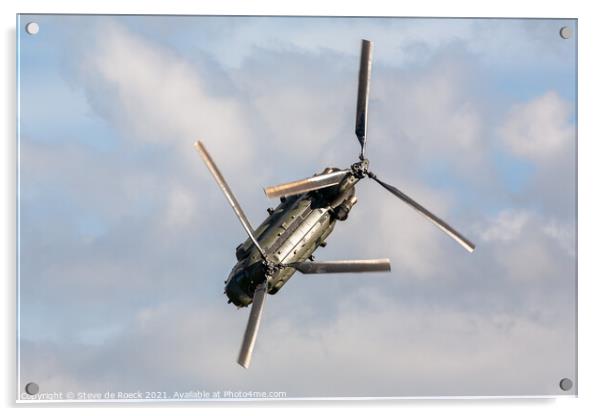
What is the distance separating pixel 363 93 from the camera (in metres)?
29.0

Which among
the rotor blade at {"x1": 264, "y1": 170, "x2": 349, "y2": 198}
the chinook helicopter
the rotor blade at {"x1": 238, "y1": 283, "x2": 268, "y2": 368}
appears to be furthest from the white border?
the rotor blade at {"x1": 264, "y1": 170, "x2": 349, "y2": 198}

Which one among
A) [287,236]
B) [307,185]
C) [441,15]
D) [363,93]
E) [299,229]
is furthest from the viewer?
[299,229]

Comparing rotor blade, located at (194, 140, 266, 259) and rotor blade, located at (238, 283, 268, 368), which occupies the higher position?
rotor blade, located at (194, 140, 266, 259)

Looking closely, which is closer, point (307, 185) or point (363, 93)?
point (307, 185)

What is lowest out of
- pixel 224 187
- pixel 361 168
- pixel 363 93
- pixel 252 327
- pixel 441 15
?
pixel 252 327

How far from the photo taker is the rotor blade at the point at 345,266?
26.3 metres

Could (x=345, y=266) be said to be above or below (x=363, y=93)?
below

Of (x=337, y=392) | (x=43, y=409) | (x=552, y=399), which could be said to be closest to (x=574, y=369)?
(x=552, y=399)

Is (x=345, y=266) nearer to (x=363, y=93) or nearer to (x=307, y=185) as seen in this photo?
(x=307, y=185)

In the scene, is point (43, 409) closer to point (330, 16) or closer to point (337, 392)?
point (337, 392)

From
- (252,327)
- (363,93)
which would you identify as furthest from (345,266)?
(363,93)

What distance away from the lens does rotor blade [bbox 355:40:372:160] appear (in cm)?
2738

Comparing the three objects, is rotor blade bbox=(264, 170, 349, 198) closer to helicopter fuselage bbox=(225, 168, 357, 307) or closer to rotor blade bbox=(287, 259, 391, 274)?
helicopter fuselage bbox=(225, 168, 357, 307)

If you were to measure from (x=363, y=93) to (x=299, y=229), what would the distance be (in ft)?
12.4
